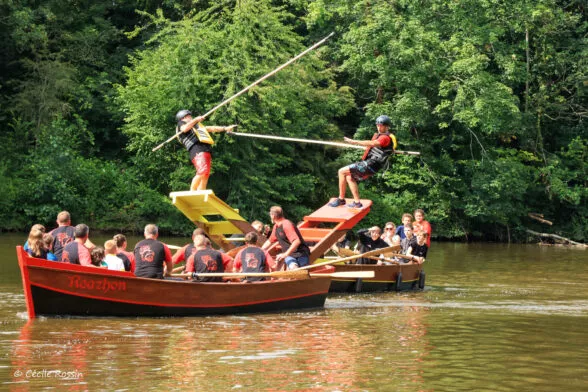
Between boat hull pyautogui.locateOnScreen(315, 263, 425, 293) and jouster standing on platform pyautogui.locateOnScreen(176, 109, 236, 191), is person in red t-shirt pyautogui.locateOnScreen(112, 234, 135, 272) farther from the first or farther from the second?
boat hull pyautogui.locateOnScreen(315, 263, 425, 293)

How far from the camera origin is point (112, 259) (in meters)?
15.2

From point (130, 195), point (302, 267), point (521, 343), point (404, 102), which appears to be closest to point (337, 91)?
point (404, 102)

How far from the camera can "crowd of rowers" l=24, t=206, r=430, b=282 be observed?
15.0m

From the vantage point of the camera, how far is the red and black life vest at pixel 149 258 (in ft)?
49.5

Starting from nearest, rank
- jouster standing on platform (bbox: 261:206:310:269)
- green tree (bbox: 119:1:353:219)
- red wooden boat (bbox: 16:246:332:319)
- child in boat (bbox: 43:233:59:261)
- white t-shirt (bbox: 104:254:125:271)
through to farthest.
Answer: red wooden boat (bbox: 16:246:332:319)
white t-shirt (bbox: 104:254:125:271)
child in boat (bbox: 43:233:59:261)
jouster standing on platform (bbox: 261:206:310:269)
green tree (bbox: 119:1:353:219)

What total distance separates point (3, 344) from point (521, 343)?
22.7 ft

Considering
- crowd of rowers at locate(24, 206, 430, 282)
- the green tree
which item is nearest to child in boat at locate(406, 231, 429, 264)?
crowd of rowers at locate(24, 206, 430, 282)

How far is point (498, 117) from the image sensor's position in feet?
122

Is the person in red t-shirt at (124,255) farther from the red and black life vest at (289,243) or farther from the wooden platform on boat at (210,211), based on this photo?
the red and black life vest at (289,243)

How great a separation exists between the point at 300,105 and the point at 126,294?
23330mm

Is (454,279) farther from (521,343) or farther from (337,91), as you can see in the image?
(337,91)

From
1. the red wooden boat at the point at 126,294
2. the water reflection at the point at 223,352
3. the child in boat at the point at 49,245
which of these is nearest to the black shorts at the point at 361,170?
the red wooden boat at the point at 126,294

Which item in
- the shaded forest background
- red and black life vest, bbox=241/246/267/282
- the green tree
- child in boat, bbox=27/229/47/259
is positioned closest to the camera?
child in boat, bbox=27/229/47/259

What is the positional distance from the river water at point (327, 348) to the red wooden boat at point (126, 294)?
Result: 0.71 ft
